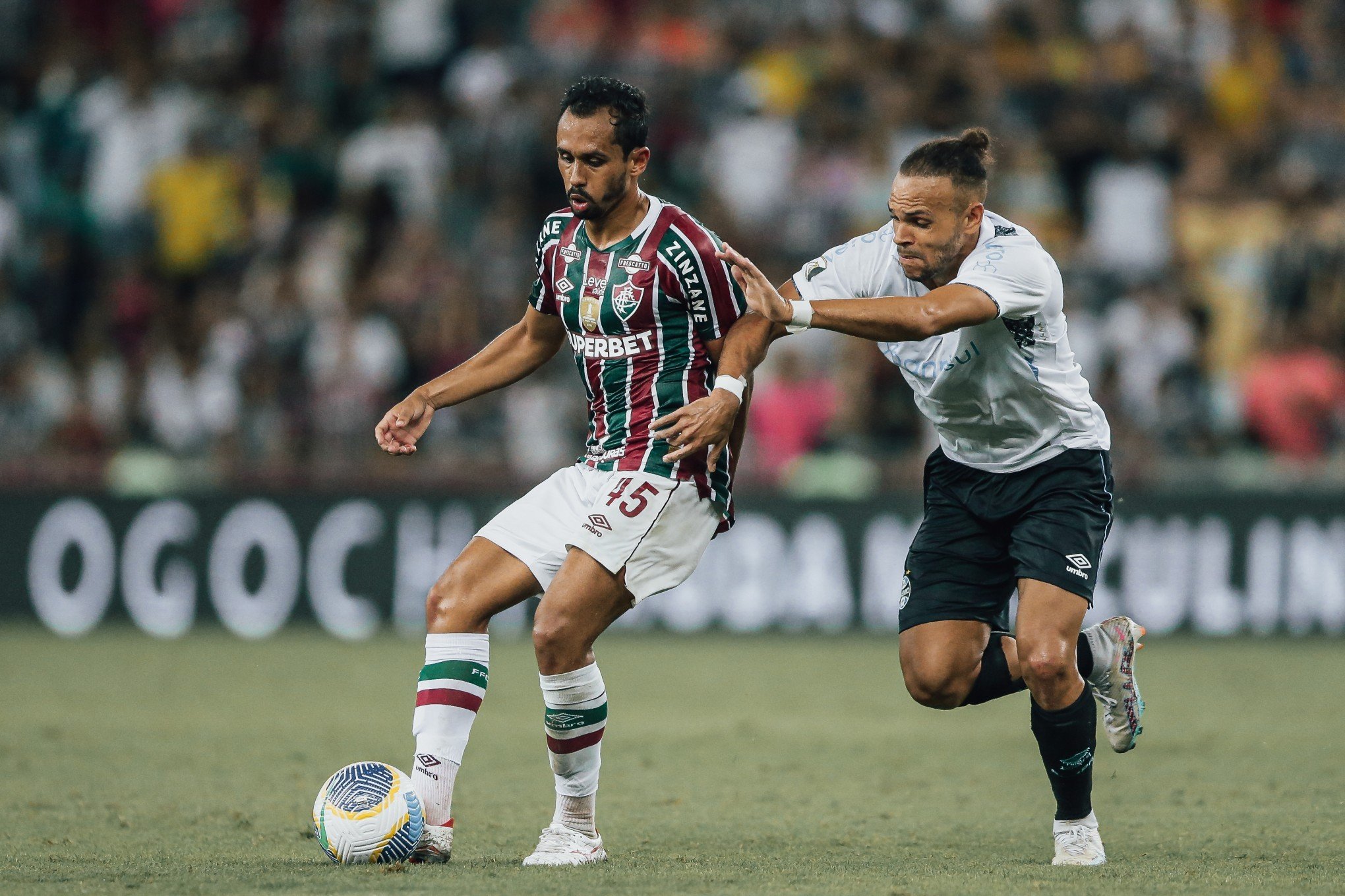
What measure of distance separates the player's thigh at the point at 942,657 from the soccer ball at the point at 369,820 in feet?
5.51

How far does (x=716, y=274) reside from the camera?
5852 millimetres

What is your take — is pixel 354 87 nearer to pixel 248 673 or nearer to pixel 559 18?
pixel 559 18

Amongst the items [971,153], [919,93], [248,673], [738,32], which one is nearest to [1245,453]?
[919,93]

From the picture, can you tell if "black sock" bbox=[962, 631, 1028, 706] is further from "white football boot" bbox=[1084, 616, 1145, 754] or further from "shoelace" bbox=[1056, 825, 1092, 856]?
"shoelace" bbox=[1056, 825, 1092, 856]

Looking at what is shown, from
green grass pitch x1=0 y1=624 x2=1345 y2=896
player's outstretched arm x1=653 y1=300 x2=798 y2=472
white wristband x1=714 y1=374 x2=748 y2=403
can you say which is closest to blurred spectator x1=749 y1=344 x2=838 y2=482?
green grass pitch x1=0 y1=624 x2=1345 y2=896

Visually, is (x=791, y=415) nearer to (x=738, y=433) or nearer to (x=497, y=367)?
(x=497, y=367)

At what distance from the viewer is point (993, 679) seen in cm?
605

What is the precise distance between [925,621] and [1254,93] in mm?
12166

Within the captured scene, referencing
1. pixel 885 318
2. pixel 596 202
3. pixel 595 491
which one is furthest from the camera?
pixel 595 491

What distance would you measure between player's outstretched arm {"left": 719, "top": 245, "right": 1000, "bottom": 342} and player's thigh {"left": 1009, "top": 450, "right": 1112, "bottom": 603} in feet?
2.69

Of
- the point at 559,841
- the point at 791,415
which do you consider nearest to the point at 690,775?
the point at 559,841

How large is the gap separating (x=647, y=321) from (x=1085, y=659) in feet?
6.19

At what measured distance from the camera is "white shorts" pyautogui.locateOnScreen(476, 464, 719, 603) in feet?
18.9

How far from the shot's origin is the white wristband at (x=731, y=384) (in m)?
5.64
